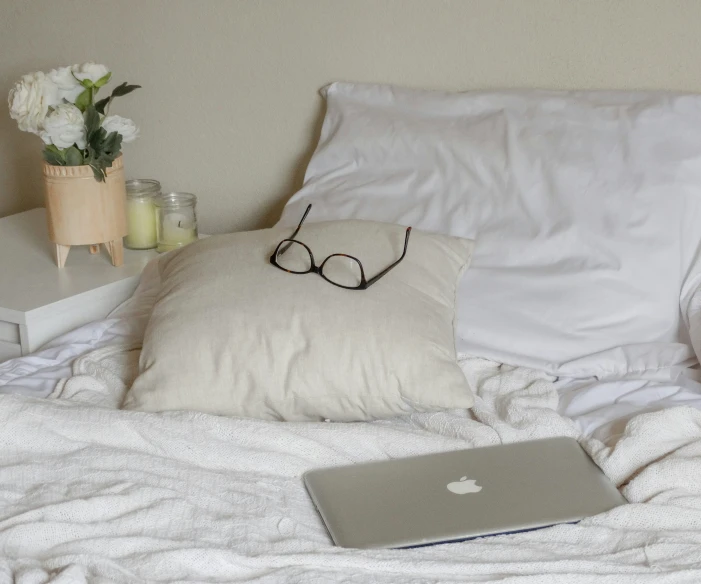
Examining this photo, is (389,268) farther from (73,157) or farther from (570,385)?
(73,157)

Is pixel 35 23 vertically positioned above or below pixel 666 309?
above

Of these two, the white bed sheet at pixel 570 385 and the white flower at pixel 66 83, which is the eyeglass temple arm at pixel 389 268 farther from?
the white flower at pixel 66 83

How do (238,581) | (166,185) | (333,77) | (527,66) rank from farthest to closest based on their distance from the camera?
1. (166,185)
2. (333,77)
3. (527,66)
4. (238,581)

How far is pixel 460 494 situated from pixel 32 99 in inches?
41.4

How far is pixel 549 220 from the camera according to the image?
1457mm

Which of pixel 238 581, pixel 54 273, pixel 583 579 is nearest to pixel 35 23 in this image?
pixel 54 273

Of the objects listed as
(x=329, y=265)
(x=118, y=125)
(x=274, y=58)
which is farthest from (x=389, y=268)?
(x=274, y=58)

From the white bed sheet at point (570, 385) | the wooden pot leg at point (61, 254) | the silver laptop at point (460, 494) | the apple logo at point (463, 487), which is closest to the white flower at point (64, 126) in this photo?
the wooden pot leg at point (61, 254)

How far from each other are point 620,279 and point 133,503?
31.5 inches

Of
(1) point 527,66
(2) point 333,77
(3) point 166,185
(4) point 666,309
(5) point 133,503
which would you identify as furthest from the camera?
(3) point 166,185

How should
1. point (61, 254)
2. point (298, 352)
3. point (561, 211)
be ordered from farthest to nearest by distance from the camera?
point (61, 254), point (561, 211), point (298, 352)

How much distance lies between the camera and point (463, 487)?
1037 mm

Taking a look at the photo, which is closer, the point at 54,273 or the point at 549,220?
the point at 549,220

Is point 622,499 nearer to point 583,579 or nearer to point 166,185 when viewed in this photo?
point 583,579
